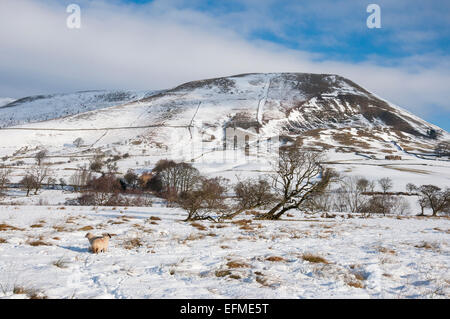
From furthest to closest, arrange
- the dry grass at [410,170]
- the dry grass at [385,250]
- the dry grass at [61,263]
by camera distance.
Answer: the dry grass at [410,170] < the dry grass at [385,250] < the dry grass at [61,263]

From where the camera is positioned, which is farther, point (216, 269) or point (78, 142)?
point (78, 142)

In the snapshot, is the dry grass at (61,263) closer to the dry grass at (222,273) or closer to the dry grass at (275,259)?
the dry grass at (222,273)

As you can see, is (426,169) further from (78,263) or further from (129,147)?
(129,147)

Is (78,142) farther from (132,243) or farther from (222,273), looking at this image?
(222,273)

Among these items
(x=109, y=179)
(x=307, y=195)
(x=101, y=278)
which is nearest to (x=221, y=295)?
(x=101, y=278)

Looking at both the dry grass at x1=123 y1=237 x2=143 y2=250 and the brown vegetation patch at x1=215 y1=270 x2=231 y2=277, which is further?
the dry grass at x1=123 y1=237 x2=143 y2=250

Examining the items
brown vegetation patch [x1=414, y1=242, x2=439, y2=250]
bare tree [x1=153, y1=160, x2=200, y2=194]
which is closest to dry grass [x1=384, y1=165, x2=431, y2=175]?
bare tree [x1=153, y1=160, x2=200, y2=194]

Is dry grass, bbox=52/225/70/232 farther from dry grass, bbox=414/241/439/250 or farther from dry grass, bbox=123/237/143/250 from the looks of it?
dry grass, bbox=414/241/439/250

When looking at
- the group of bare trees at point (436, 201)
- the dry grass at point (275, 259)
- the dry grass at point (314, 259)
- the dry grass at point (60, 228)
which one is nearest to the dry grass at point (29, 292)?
the dry grass at point (275, 259)

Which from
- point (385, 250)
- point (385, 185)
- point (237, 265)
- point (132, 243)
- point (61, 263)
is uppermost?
point (61, 263)

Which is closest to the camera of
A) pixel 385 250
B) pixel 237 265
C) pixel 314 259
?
pixel 237 265

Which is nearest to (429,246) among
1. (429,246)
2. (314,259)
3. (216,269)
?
(429,246)

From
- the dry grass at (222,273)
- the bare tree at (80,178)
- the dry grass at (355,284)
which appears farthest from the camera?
the bare tree at (80,178)

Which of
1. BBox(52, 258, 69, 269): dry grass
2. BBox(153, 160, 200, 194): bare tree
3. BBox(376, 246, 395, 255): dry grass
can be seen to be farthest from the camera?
BBox(153, 160, 200, 194): bare tree
